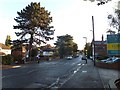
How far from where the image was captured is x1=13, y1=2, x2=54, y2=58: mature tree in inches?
2945

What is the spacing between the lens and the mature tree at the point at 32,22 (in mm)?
74812

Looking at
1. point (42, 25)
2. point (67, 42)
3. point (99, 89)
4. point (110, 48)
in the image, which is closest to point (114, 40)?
point (110, 48)

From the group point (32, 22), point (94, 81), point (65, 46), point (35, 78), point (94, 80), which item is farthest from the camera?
point (65, 46)

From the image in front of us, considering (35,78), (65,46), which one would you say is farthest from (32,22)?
(65,46)

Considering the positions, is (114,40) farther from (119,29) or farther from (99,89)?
(99,89)

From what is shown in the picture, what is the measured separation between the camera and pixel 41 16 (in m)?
76.4

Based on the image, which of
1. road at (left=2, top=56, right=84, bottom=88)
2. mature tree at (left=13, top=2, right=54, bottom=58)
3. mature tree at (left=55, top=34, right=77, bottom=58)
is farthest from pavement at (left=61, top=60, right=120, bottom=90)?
mature tree at (left=55, top=34, right=77, bottom=58)

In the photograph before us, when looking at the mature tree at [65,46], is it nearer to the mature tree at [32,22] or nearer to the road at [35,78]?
the mature tree at [32,22]

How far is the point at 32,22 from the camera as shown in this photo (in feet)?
241

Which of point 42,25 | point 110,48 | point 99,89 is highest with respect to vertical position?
point 42,25

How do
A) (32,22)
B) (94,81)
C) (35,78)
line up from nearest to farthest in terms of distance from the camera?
1. (94,81)
2. (35,78)
3. (32,22)

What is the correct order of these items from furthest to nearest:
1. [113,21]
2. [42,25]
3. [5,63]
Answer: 1. [42,25]
2. [5,63]
3. [113,21]

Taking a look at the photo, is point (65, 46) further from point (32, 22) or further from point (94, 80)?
point (94, 80)

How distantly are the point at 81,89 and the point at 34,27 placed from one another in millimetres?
60002
